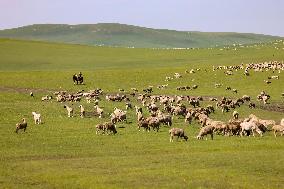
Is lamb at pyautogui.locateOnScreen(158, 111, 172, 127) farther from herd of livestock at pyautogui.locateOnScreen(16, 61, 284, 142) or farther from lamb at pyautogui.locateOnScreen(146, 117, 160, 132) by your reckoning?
lamb at pyautogui.locateOnScreen(146, 117, 160, 132)

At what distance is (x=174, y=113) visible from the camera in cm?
4978

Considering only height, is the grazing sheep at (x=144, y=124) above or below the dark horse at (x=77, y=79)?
→ above

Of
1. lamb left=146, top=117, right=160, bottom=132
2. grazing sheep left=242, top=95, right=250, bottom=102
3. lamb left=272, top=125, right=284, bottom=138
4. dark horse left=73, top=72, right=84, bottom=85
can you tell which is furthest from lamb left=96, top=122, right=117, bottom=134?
dark horse left=73, top=72, right=84, bottom=85

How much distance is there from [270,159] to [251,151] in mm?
2485

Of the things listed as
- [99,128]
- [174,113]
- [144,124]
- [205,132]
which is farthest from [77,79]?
[205,132]

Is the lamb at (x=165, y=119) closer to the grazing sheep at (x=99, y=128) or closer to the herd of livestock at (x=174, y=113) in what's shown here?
the herd of livestock at (x=174, y=113)

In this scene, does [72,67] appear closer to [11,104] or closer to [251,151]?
[11,104]

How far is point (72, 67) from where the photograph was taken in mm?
98750

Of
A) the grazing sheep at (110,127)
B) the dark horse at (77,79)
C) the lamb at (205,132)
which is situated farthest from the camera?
the dark horse at (77,79)

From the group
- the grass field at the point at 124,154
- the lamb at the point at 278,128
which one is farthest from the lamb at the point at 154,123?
the lamb at the point at 278,128

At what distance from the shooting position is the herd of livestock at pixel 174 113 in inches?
1528

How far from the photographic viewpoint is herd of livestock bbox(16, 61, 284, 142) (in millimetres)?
38812

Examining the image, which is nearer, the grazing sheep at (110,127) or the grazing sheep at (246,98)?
the grazing sheep at (110,127)

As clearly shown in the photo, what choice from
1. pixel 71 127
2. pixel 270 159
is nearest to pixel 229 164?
pixel 270 159
